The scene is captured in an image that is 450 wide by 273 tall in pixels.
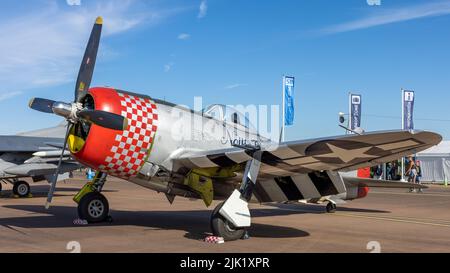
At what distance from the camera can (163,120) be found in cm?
830

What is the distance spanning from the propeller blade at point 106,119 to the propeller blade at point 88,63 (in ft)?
2.55

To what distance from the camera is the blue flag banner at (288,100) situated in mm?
26125

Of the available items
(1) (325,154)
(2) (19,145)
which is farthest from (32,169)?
(1) (325,154)

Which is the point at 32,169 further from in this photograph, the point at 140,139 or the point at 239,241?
the point at 239,241

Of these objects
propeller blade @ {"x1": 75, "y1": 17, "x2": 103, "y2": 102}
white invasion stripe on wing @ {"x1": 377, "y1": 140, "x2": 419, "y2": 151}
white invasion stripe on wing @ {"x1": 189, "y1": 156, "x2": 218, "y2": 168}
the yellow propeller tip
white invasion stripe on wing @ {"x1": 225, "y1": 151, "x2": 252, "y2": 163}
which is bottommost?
white invasion stripe on wing @ {"x1": 189, "y1": 156, "x2": 218, "y2": 168}

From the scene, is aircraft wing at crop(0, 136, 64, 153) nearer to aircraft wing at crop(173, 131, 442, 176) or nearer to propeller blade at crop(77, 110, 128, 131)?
propeller blade at crop(77, 110, 128, 131)

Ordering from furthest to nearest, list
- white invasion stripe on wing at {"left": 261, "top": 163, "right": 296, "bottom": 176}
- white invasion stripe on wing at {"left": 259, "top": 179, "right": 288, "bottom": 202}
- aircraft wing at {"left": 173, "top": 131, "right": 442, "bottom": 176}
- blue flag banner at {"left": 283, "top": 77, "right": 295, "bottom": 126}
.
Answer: blue flag banner at {"left": 283, "top": 77, "right": 295, "bottom": 126}, white invasion stripe on wing at {"left": 259, "top": 179, "right": 288, "bottom": 202}, white invasion stripe on wing at {"left": 261, "top": 163, "right": 296, "bottom": 176}, aircraft wing at {"left": 173, "top": 131, "right": 442, "bottom": 176}

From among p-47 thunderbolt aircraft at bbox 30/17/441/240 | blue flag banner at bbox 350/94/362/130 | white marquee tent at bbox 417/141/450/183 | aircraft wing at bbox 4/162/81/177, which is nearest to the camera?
p-47 thunderbolt aircraft at bbox 30/17/441/240

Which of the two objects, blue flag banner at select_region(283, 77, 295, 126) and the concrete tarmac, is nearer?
the concrete tarmac

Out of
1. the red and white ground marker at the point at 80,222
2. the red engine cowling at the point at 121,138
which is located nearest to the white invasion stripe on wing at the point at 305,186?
the red engine cowling at the point at 121,138

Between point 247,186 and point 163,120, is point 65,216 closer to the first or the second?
point 163,120

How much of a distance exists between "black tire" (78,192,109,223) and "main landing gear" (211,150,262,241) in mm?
3335

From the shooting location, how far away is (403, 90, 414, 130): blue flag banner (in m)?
29.6

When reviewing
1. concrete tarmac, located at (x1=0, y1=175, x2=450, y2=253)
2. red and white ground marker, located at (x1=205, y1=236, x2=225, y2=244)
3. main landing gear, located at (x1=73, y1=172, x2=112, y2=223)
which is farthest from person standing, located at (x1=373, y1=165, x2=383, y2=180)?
red and white ground marker, located at (x1=205, y1=236, x2=225, y2=244)
